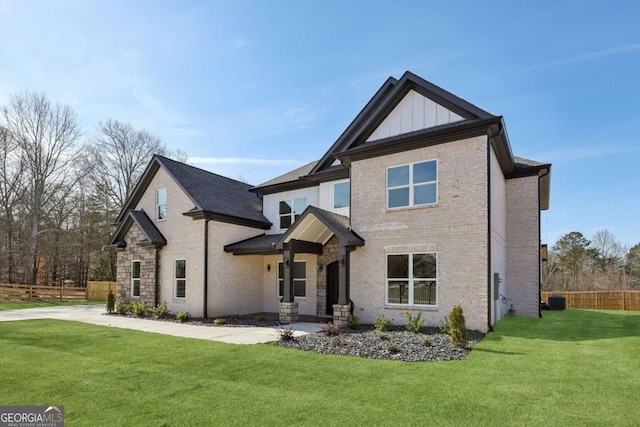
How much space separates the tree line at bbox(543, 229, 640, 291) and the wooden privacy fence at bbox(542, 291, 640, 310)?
41.3ft

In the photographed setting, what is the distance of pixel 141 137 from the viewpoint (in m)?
37.2

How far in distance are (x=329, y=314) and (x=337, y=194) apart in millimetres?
4912

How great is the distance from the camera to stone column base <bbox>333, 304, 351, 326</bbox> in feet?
41.2

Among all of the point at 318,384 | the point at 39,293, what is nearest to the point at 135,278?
the point at 39,293

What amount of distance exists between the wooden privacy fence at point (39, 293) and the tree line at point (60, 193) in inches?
198

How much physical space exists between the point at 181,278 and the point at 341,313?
7975 mm

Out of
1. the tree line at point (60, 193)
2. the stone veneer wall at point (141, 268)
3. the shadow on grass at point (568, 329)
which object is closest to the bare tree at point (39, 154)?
the tree line at point (60, 193)

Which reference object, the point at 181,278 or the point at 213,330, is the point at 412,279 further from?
the point at 181,278

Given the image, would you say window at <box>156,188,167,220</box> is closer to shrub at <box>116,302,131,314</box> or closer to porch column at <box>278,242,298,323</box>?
shrub at <box>116,302,131,314</box>

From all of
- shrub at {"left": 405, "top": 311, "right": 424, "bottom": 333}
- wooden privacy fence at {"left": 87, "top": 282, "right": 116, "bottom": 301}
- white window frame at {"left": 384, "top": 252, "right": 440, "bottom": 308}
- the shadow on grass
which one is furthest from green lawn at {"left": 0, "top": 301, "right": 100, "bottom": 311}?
the shadow on grass

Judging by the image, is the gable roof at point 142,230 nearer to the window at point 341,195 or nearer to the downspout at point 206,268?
the downspout at point 206,268

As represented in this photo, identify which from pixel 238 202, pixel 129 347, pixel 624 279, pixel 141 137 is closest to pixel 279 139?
pixel 238 202

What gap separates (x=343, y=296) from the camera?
504 inches

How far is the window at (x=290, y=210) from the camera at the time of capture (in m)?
17.6
